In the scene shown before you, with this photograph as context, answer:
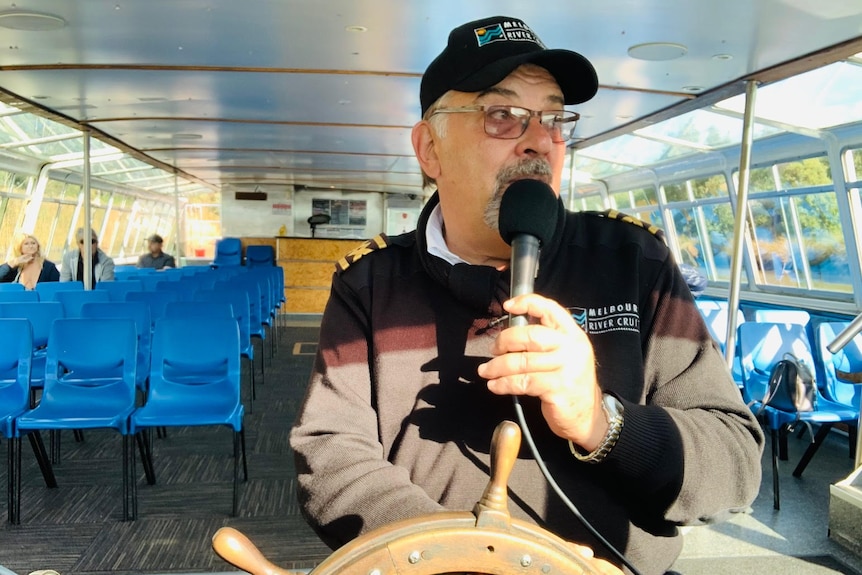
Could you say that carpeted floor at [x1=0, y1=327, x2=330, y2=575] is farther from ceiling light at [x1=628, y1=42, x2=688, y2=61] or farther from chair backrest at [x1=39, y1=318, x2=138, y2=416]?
ceiling light at [x1=628, y1=42, x2=688, y2=61]

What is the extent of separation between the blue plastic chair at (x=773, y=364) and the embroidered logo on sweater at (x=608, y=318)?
400 centimetres

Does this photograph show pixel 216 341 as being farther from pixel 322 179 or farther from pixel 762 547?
pixel 322 179

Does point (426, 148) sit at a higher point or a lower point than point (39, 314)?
higher

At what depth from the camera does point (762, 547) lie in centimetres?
368

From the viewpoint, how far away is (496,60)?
42.4 inches

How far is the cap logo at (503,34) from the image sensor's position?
110cm

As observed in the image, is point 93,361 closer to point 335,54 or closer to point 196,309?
point 196,309

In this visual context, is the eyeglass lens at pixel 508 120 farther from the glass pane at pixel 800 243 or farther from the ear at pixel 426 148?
the glass pane at pixel 800 243

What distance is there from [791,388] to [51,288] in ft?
23.1

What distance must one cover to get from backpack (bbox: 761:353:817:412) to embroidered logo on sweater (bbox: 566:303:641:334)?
12.7 ft

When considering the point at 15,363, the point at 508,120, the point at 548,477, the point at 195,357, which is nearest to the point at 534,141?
the point at 508,120

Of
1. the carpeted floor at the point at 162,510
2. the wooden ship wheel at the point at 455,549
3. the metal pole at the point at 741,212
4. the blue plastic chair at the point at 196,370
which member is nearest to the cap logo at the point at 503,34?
the wooden ship wheel at the point at 455,549

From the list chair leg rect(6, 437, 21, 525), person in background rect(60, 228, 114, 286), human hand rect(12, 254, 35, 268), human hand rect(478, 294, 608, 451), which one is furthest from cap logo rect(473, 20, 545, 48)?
person in background rect(60, 228, 114, 286)

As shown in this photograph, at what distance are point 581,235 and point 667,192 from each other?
1164 centimetres
